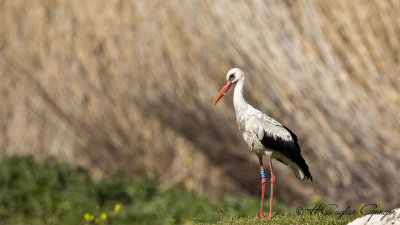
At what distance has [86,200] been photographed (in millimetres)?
9297

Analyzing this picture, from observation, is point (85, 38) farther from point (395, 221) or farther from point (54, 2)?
point (395, 221)

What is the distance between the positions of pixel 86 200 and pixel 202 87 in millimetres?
2184

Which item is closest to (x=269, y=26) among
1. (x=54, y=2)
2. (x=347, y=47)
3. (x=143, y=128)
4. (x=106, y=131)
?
(x=347, y=47)

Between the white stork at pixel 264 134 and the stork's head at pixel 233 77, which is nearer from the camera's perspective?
the white stork at pixel 264 134

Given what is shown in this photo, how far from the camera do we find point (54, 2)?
11.0 metres

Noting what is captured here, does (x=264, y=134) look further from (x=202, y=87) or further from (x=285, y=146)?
(x=202, y=87)

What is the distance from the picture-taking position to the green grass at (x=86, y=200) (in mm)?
8500

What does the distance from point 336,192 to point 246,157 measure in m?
1.33

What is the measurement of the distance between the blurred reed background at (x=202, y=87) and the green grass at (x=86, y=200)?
1.93ft

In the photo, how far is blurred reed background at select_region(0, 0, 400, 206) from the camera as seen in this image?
770cm

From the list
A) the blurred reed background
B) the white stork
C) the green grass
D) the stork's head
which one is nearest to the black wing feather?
the white stork

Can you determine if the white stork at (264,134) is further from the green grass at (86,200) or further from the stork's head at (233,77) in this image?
the green grass at (86,200)

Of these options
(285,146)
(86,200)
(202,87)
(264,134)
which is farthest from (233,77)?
(86,200)

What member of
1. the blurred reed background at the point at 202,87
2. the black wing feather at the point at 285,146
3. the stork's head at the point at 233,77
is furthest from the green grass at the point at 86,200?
the stork's head at the point at 233,77
